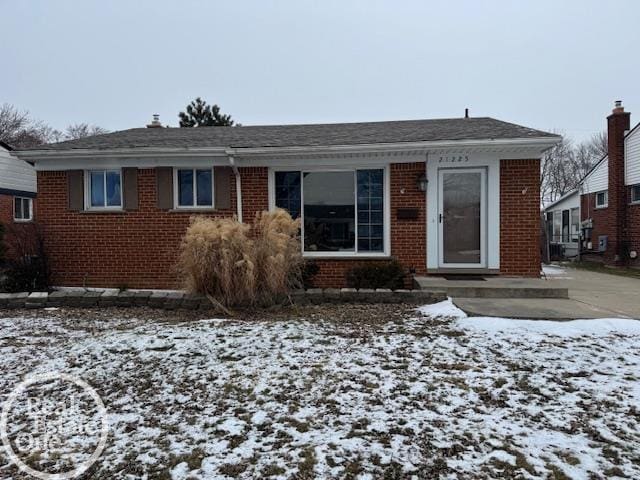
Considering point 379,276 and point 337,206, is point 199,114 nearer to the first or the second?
point 337,206

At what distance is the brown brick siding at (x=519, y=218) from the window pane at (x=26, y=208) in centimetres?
1777

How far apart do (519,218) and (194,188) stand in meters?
6.29

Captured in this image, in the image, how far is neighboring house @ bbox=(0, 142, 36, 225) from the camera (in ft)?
48.9

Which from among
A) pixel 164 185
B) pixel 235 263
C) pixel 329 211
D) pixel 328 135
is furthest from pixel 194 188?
pixel 235 263

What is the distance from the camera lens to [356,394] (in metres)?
3.04

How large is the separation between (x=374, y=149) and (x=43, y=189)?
6.66 meters

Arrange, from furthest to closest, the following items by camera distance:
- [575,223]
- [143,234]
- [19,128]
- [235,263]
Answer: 1. [19,128]
2. [575,223]
3. [143,234]
4. [235,263]

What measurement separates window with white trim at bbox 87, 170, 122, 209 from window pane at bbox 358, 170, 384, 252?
4.88 metres

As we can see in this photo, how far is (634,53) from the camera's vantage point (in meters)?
16.6

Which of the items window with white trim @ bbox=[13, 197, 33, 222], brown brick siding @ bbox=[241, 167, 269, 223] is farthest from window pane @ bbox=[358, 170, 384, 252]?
window with white trim @ bbox=[13, 197, 33, 222]

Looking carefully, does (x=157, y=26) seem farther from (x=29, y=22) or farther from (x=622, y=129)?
(x=622, y=129)

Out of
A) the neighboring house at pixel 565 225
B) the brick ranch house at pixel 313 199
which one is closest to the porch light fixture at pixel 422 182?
the brick ranch house at pixel 313 199

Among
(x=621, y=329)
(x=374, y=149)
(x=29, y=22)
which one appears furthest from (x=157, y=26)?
(x=621, y=329)

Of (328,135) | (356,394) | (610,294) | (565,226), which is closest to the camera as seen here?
(356,394)
